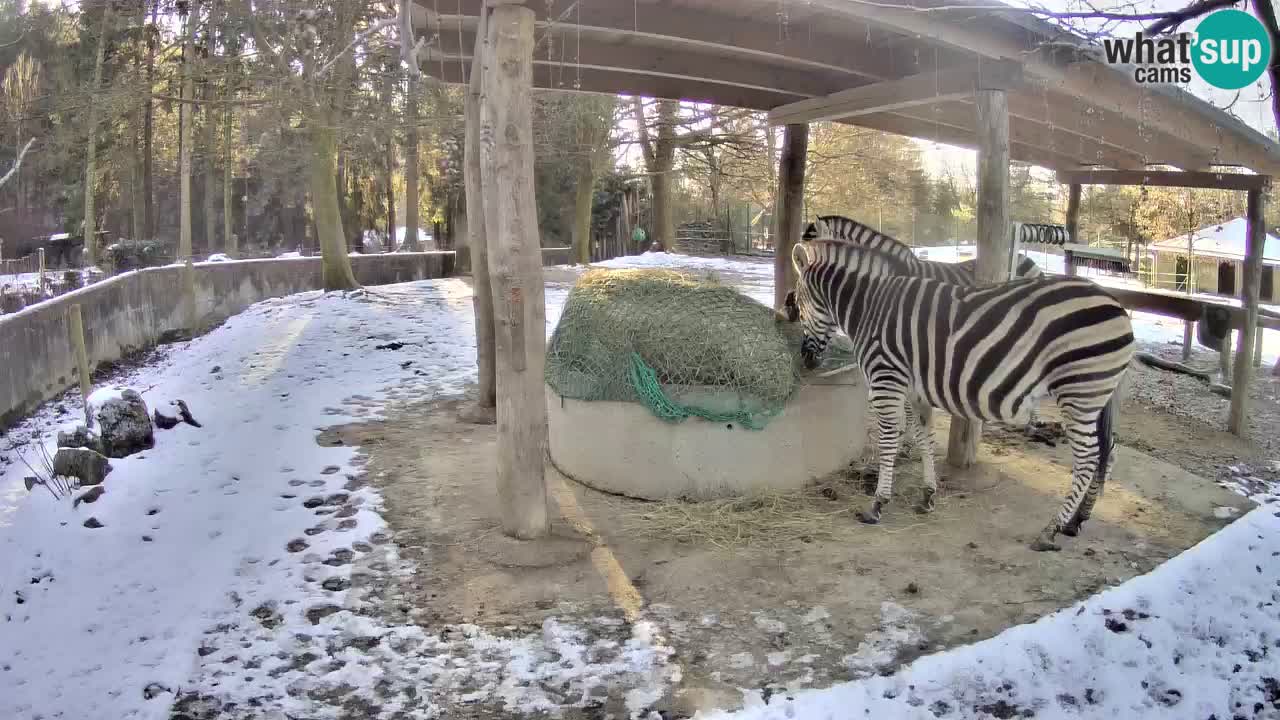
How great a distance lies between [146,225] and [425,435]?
818 inches

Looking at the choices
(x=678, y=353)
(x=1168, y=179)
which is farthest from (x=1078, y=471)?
(x=1168, y=179)

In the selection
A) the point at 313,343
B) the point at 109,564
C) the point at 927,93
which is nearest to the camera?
the point at 109,564

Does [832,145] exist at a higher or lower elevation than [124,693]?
higher

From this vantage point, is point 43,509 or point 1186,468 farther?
point 1186,468

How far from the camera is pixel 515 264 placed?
4.82m

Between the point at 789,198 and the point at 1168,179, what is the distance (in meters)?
4.17

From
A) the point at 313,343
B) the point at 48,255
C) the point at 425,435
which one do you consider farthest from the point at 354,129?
the point at 48,255

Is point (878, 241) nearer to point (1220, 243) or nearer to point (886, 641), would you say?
point (886, 641)

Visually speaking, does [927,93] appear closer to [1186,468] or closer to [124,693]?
[1186,468]

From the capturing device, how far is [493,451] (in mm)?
6875

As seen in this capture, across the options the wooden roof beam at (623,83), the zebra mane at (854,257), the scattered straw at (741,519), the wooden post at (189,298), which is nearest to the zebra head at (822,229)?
the zebra mane at (854,257)

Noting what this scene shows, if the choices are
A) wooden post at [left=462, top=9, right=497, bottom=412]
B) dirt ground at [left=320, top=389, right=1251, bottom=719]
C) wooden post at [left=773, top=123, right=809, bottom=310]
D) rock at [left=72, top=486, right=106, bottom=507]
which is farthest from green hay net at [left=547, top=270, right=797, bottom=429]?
rock at [left=72, top=486, right=106, bottom=507]

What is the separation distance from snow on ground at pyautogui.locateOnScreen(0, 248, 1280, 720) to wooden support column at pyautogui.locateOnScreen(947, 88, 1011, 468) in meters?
2.21

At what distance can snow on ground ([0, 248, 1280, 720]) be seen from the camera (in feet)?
11.3
